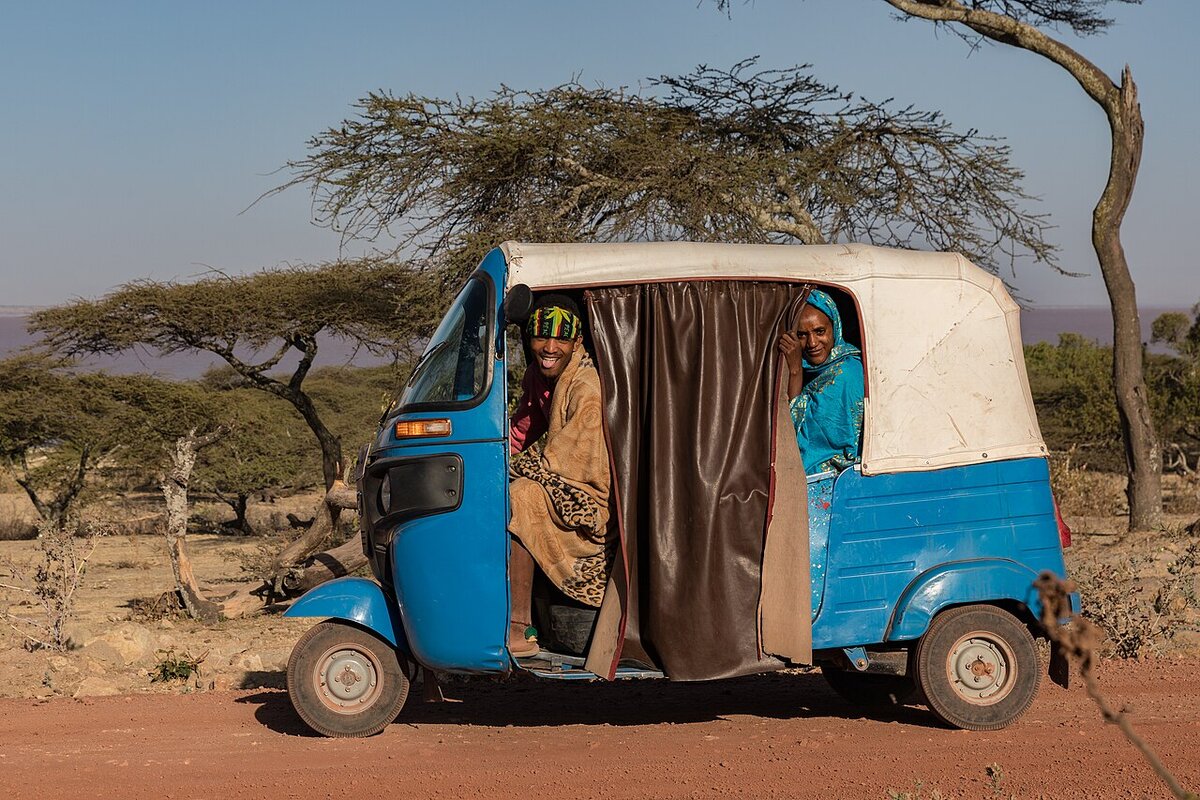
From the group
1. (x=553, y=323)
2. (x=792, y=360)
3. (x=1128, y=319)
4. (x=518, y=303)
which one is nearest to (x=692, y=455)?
(x=792, y=360)

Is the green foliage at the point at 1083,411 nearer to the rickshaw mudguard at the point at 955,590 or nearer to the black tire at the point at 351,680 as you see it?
the rickshaw mudguard at the point at 955,590

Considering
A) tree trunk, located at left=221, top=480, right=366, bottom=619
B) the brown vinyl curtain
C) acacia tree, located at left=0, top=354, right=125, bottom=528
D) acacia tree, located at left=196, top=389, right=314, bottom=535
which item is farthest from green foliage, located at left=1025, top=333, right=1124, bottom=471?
the brown vinyl curtain

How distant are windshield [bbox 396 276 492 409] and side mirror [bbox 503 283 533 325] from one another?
0.61 feet

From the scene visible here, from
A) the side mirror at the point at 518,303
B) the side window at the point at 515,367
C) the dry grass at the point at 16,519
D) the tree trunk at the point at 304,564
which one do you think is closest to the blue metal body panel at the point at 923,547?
the side mirror at the point at 518,303

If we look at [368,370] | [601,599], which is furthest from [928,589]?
[368,370]

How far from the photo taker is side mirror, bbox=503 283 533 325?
18.7 ft

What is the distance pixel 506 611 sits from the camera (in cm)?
585

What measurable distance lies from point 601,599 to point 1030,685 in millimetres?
2021

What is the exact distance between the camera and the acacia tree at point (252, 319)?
20.5 m

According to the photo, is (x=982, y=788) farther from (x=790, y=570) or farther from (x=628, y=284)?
(x=628, y=284)

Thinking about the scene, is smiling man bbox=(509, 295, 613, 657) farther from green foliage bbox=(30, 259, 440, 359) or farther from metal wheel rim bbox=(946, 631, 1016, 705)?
green foliage bbox=(30, 259, 440, 359)

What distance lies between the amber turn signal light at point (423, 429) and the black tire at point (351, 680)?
3.22ft

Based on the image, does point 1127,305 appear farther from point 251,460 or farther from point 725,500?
point 251,460

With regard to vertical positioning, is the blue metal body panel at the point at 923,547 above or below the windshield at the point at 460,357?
below
